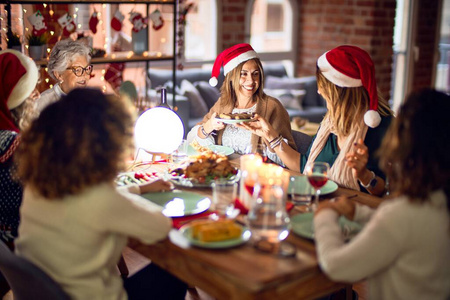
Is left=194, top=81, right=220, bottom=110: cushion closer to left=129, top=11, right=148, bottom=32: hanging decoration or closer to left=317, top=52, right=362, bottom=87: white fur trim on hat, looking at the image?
left=129, top=11, right=148, bottom=32: hanging decoration

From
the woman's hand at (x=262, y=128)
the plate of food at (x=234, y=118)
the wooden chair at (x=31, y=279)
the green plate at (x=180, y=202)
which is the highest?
the plate of food at (x=234, y=118)

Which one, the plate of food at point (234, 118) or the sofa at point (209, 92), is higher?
the plate of food at point (234, 118)

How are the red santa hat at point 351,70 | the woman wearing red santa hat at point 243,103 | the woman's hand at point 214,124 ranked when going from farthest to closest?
the woman wearing red santa hat at point 243,103, the woman's hand at point 214,124, the red santa hat at point 351,70

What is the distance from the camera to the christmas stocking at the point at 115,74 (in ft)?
16.9

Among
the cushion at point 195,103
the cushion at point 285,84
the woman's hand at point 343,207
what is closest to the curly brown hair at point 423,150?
the woman's hand at point 343,207

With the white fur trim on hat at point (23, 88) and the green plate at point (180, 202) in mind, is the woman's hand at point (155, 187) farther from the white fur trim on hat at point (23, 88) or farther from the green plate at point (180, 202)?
the white fur trim on hat at point (23, 88)

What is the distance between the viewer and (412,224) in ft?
4.63

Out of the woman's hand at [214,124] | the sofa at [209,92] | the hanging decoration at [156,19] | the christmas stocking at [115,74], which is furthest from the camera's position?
the sofa at [209,92]

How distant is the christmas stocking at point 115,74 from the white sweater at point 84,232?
12.1 feet

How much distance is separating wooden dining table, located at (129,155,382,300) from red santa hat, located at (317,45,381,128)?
87 centimetres

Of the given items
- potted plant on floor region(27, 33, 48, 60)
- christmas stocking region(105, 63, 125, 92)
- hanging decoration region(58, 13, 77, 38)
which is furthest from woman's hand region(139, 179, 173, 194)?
christmas stocking region(105, 63, 125, 92)

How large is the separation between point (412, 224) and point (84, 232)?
0.85m

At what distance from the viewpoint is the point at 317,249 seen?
4.98 ft

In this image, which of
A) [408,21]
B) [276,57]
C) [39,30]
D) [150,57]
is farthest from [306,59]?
[39,30]
